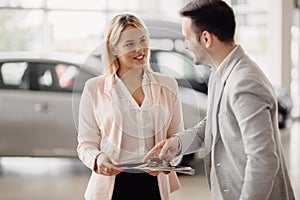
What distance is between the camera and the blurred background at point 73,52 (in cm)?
388

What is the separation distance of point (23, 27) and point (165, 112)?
4318 mm

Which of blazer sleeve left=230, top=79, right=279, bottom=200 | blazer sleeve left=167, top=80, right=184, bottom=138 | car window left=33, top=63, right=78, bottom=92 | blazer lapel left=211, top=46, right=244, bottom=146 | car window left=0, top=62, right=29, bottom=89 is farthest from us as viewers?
car window left=0, top=62, right=29, bottom=89

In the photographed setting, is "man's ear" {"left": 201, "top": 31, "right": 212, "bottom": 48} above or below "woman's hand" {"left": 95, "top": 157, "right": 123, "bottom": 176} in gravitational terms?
above

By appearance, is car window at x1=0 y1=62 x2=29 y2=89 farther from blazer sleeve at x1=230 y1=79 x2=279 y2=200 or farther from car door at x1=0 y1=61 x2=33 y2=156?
blazer sleeve at x1=230 y1=79 x2=279 y2=200

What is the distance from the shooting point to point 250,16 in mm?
8062

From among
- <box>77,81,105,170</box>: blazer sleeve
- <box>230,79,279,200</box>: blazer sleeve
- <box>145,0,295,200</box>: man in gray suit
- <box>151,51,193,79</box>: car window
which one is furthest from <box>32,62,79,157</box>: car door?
<box>230,79,279,200</box>: blazer sleeve

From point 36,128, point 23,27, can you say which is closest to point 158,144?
point 36,128

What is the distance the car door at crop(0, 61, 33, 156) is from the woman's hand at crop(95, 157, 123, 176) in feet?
7.55

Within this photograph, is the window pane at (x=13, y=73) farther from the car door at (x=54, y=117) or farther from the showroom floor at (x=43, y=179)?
the showroom floor at (x=43, y=179)

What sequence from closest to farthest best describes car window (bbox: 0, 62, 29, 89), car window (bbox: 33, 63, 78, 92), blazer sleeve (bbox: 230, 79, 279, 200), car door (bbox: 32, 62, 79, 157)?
blazer sleeve (bbox: 230, 79, 279, 200)
car door (bbox: 32, 62, 79, 157)
car window (bbox: 33, 63, 78, 92)
car window (bbox: 0, 62, 29, 89)

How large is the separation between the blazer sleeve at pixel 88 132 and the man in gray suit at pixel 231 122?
0.54 feet

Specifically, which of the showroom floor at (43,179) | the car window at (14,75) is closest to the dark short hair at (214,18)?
the showroom floor at (43,179)

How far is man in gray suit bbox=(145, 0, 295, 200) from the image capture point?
59.2 inches

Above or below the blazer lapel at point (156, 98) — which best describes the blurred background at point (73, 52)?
below
